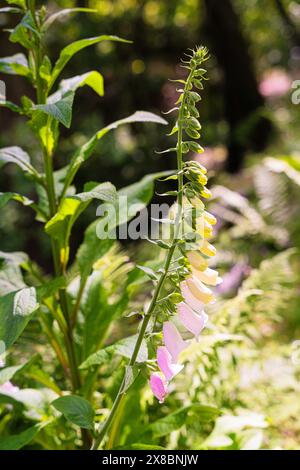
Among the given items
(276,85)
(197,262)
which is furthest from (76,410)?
(276,85)

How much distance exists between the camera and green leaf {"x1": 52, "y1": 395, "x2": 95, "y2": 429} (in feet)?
3.12

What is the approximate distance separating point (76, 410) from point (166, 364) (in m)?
0.21

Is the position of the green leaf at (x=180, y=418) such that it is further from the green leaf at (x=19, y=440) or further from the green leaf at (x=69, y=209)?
the green leaf at (x=69, y=209)

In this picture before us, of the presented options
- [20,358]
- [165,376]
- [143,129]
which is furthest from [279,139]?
[165,376]

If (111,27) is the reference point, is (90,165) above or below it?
below

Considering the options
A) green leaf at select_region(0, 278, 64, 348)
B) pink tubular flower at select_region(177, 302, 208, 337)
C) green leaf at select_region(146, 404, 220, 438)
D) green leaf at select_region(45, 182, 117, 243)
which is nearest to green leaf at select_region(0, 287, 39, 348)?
green leaf at select_region(0, 278, 64, 348)

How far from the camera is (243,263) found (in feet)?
8.05

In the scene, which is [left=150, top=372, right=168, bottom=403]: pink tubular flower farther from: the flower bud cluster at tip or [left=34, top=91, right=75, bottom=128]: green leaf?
[left=34, top=91, right=75, bottom=128]: green leaf

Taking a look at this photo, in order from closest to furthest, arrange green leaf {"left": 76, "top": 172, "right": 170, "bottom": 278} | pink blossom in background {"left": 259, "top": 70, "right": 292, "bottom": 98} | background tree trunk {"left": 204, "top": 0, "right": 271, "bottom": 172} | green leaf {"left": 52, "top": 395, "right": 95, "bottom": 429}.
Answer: green leaf {"left": 52, "top": 395, "right": 95, "bottom": 429} < green leaf {"left": 76, "top": 172, "right": 170, "bottom": 278} < background tree trunk {"left": 204, "top": 0, "right": 271, "bottom": 172} < pink blossom in background {"left": 259, "top": 70, "right": 292, "bottom": 98}

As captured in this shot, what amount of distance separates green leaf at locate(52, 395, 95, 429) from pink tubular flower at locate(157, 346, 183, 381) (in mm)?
180

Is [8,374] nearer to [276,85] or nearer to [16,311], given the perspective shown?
[16,311]

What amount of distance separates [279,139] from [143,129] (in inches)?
39.4

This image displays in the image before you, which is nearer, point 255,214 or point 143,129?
point 255,214

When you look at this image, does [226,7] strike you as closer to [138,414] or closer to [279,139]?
[279,139]
